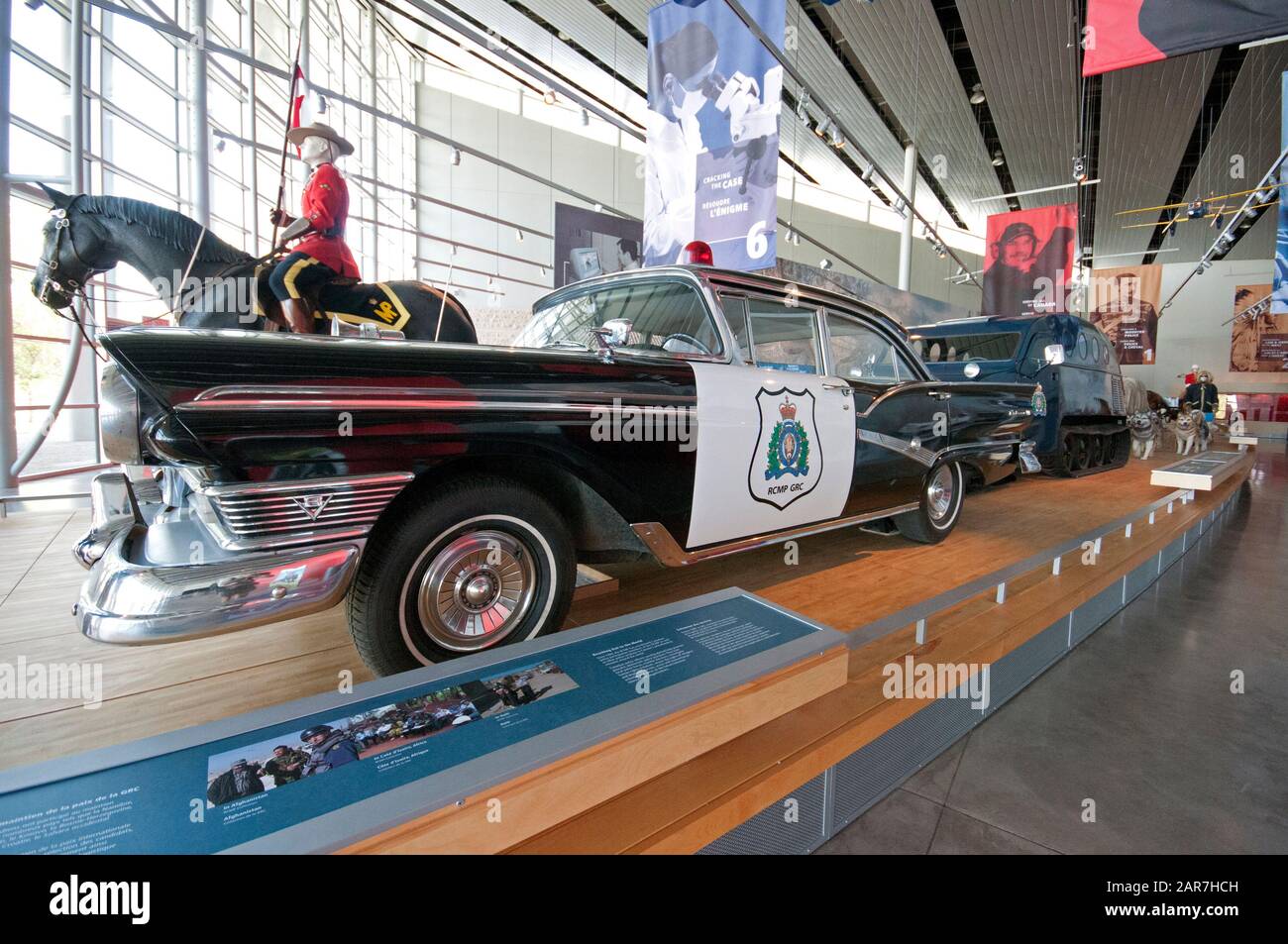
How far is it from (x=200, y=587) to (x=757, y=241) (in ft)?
15.9

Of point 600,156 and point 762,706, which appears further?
point 600,156

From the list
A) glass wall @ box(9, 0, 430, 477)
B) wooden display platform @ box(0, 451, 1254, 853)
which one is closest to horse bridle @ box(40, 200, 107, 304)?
glass wall @ box(9, 0, 430, 477)

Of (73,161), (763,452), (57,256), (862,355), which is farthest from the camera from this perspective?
(73,161)

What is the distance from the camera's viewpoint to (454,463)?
1.71 m

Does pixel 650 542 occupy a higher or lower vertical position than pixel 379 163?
lower

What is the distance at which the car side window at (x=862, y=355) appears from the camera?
2990 millimetres

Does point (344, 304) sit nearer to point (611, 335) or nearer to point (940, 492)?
point (611, 335)

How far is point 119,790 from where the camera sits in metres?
0.96

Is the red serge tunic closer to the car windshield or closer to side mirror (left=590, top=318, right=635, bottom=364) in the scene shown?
the car windshield

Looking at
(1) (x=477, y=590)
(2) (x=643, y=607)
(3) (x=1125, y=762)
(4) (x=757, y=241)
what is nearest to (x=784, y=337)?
(2) (x=643, y=607)

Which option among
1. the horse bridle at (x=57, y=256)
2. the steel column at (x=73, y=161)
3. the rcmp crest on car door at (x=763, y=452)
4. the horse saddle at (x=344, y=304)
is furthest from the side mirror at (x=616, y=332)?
the steel column at (x=73, y=161)
